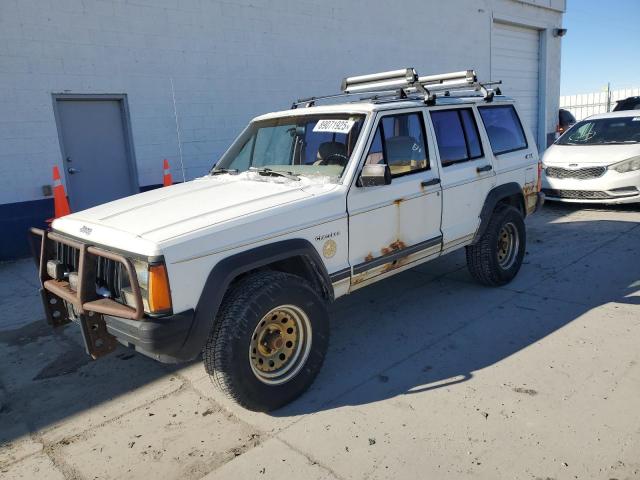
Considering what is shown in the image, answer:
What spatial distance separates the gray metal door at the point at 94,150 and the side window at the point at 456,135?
5.69 m

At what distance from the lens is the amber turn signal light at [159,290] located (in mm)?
2695

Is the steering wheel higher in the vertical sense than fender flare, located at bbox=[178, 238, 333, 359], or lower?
higher

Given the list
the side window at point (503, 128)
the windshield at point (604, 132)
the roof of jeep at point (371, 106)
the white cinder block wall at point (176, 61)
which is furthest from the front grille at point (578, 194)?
the white cinder block wall at point (176, 61)

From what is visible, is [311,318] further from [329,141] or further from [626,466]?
[626,466]

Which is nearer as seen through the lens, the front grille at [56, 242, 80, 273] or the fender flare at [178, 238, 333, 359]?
the fender flare at [178, 238, 333, 359]

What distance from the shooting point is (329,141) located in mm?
3916

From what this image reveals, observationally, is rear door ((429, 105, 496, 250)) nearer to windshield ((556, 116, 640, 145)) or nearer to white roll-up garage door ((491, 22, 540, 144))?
windshield ((556, 116, 640, 145))

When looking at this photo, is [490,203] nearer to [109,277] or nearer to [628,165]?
[109,277]

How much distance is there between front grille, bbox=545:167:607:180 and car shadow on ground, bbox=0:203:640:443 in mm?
2635

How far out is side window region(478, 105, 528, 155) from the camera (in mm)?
4965

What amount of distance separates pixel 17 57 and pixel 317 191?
19.7 feet

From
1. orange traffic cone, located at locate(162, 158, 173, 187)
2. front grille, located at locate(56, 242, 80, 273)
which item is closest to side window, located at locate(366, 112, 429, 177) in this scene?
front grille, located at locate(56, 242, 80, 273)

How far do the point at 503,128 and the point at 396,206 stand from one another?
200cm

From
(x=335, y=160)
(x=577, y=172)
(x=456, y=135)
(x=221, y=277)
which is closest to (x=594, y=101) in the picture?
(x=577, y=172)
